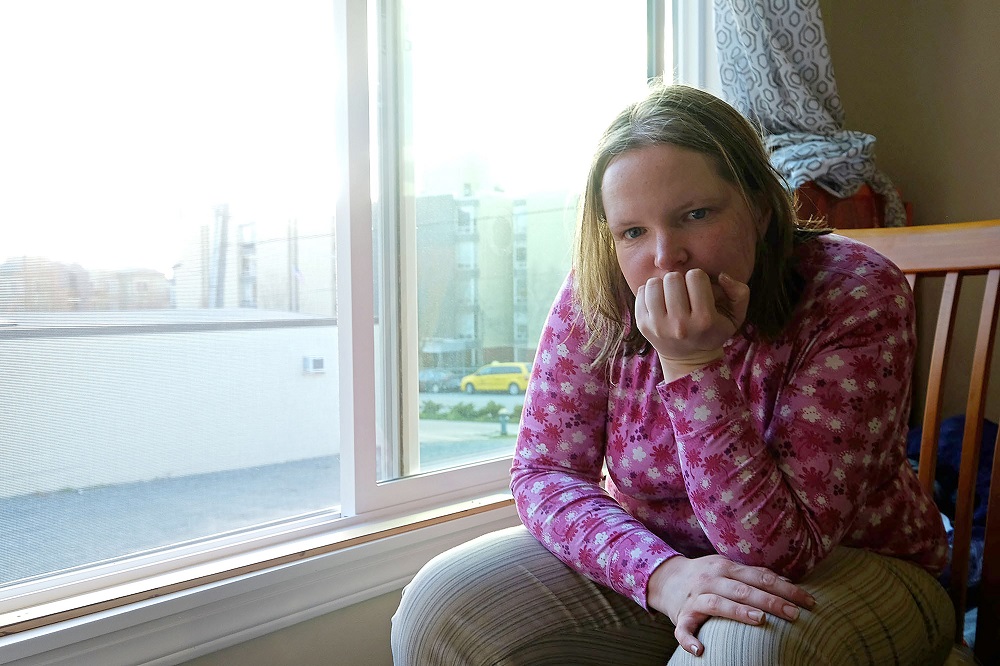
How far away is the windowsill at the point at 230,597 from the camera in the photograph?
1.05 m

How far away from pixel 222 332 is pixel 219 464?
0.71ft

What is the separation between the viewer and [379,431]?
1.54 metres

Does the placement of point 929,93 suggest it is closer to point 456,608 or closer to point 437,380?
point 437,380

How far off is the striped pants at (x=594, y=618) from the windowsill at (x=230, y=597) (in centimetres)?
38

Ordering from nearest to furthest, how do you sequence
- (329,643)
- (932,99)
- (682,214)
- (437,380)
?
(682,214) < (329,643) < (437,380) < (932,99)

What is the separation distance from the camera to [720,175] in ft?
3.01

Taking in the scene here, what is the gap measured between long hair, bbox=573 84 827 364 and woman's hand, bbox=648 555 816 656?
0.96 feet

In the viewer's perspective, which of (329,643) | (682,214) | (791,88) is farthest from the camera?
(791,88)

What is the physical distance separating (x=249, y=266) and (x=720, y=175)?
798 mm

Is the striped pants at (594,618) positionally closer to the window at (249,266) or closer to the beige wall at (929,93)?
the window at (249,266)

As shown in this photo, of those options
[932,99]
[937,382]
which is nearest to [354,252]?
[937,382]

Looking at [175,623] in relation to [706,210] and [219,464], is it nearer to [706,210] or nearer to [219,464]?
[219,464]

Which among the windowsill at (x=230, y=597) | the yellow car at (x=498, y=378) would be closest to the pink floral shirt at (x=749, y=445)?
the windowsill at (x=230, y=597)

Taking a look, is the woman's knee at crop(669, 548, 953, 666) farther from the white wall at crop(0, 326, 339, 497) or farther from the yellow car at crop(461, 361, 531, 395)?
the yellow car at crop(461, 361, 531, 395)
